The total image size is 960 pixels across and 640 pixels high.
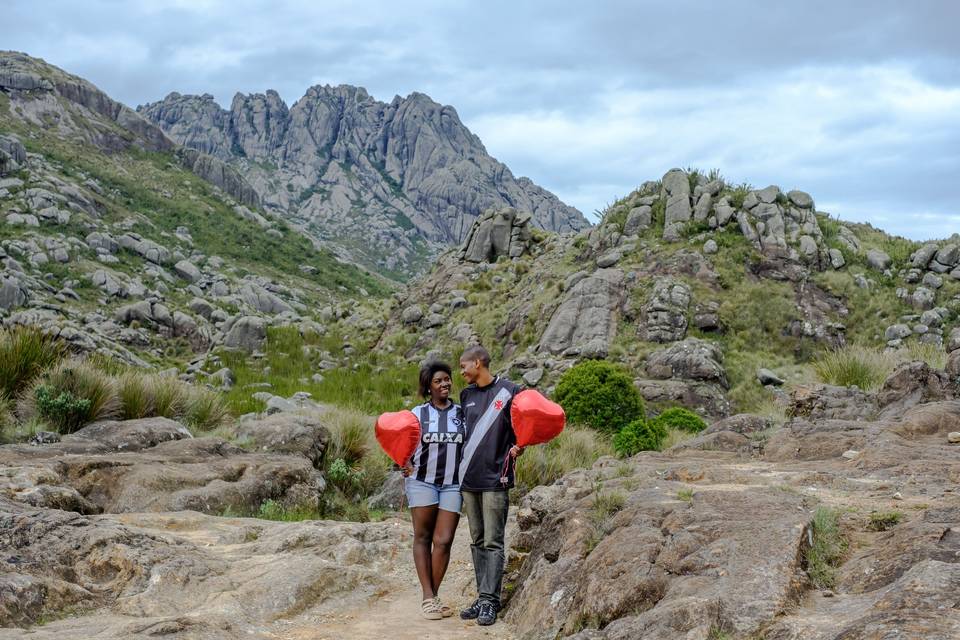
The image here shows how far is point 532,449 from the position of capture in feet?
37.2

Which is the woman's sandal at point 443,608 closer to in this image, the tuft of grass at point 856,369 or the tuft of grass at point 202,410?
the tuft of grass at point 202,410

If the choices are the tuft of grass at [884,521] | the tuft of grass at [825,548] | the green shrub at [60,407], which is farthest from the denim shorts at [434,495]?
the green shrub at [60,407]

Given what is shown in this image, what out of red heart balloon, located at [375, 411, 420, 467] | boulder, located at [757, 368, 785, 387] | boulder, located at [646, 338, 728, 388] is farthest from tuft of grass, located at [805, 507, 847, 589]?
boulder, located at [757, 368, 785, 387]

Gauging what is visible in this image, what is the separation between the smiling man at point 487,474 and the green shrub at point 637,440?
277 inches

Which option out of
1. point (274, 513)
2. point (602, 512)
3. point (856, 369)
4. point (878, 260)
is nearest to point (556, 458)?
point (274, 513)

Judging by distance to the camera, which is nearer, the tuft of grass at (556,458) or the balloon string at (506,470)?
the balloon string at (506,470)

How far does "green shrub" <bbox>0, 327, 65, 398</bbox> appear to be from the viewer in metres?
11.3

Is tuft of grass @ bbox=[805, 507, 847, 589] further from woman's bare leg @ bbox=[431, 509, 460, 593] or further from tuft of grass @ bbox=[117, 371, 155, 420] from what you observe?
tuft of grass @ bbox=[117, 371, 155, 420]

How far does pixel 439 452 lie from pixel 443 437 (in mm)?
116

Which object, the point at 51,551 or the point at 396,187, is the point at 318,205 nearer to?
the point at 396,187

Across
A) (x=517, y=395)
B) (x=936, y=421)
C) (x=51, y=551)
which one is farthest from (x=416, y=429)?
(x=936, y=421)

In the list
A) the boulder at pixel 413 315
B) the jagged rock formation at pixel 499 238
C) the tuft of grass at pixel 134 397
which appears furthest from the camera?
the jagged rock formation at pixel 499 238

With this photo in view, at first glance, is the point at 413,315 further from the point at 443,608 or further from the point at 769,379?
the point at 443,608

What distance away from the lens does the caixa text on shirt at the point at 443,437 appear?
18.0 feet
